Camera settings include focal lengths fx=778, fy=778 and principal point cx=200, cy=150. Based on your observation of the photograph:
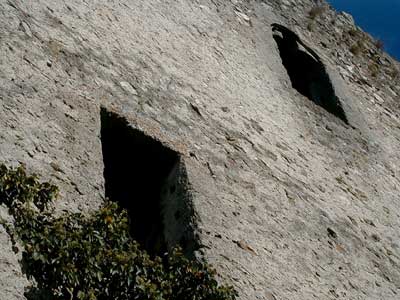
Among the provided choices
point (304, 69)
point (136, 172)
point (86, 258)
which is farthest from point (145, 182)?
point (304, 69)

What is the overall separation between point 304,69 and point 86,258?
5213 mm

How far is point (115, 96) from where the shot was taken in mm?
4863

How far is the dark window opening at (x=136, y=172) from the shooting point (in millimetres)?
4738

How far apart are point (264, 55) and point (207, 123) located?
2.04m

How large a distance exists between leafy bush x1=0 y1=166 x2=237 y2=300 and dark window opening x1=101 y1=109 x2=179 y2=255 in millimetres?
780

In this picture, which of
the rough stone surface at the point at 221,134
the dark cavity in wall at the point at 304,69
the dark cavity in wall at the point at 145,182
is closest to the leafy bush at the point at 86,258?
the rough stone surface at the point at 221,134

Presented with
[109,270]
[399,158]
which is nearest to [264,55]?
[399,158]

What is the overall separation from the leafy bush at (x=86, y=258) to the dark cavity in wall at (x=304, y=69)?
429 centimetres

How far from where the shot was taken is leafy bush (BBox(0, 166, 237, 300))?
3.41 metres

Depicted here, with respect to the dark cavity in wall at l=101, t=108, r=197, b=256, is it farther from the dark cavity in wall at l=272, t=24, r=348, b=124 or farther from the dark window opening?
the dark cavity in wall at l=272, t=24, r=348, b=124

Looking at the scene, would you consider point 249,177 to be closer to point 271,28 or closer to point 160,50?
point 160,50

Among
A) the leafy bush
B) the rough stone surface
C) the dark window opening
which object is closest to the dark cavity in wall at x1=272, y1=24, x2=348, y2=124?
the rough stone surface

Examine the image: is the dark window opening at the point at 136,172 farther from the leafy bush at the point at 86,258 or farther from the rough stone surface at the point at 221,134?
the leafy bush at the point at 86,258

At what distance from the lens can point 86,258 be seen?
3523 millimetres
